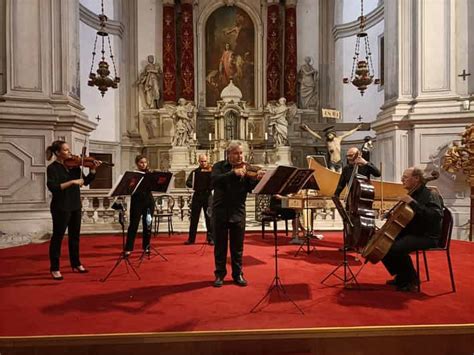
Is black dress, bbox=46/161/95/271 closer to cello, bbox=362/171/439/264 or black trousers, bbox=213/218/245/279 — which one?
black trousers, bbox=213/218/245/279

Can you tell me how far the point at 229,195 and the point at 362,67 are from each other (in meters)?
7.90

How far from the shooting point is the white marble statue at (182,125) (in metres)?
14.6

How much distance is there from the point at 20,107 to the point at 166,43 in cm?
892

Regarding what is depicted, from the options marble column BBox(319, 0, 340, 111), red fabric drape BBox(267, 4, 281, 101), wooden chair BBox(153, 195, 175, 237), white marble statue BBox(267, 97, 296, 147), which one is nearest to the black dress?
wooden chair BBox(153, 195, 175, 237)

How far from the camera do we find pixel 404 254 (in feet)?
14.7

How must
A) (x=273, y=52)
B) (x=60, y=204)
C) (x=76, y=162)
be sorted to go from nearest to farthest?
1. (x=60, y=204)
2. (x=76, y=162)
3. (x=273, y=52)

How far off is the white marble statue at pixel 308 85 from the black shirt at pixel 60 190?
1249cm

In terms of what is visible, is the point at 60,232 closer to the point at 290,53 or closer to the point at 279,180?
the point at 279,180

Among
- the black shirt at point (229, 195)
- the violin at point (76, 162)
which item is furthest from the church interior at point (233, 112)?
the black shirt at point (229, 195)

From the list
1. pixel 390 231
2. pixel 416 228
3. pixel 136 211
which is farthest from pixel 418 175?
pixel 136 211

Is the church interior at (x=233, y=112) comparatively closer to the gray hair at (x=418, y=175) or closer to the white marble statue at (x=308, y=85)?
the white marble statue at (x=308, y=85)

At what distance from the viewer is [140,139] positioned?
1614cm

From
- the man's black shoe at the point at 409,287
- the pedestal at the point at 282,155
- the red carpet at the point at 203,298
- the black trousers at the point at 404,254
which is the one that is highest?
the pedestal at the point at 282,155

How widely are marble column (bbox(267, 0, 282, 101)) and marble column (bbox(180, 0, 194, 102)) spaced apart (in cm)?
289
